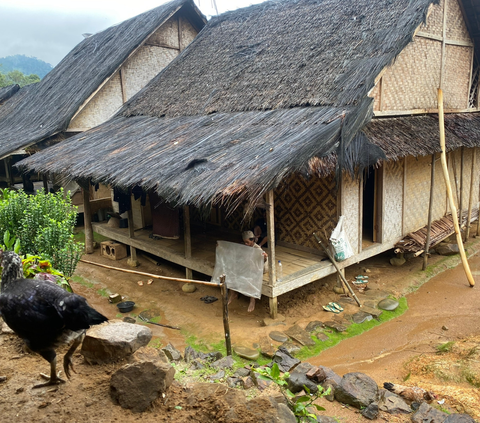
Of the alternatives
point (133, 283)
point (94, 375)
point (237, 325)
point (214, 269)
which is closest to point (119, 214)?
point (133, 283)

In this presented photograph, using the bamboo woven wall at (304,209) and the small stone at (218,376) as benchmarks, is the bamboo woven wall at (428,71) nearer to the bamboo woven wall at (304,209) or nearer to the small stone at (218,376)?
the bamboo woven wall at (304,209)

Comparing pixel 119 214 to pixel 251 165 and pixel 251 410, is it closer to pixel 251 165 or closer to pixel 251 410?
pixel 251 165

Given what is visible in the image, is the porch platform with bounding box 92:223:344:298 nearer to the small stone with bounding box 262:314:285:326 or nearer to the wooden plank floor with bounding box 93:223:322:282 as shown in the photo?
the wooden plank floor with bounding box 93:223:322:282

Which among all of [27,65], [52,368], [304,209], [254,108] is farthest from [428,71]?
[27,65]

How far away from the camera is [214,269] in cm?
766

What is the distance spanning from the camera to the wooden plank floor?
7668 millimetres

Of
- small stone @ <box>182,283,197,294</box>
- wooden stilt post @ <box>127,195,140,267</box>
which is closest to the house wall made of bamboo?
wooden stilt post @ <box>127,195,140,267</box>

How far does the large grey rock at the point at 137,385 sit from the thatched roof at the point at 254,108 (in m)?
2.90

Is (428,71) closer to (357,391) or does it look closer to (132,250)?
(357,391)

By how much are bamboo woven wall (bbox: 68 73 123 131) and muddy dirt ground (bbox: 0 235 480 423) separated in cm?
444

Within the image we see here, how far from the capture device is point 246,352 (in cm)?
598

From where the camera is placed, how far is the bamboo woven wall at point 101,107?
12.7m

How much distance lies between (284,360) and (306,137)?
10.7 ft

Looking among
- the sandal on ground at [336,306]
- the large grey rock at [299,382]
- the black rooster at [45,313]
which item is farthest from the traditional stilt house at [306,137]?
the black rooster at [45,313]
